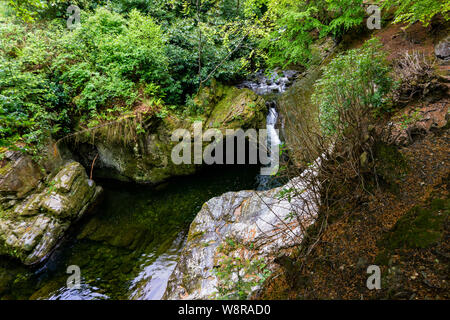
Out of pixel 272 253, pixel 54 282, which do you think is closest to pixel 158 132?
pixel 54 282

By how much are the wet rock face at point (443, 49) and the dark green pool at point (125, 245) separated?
20.7 ft

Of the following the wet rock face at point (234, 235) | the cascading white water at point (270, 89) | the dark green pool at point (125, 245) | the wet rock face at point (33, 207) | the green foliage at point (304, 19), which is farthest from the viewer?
the cascading white water at point (270, 89)

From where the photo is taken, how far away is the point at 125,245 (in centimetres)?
530

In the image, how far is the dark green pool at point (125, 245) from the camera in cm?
437

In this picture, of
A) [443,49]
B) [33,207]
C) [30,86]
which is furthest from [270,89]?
[33,207]

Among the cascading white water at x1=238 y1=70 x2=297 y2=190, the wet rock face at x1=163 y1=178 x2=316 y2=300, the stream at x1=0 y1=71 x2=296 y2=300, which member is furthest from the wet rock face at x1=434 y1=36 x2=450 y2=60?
the wet rock face at x1=163 y1=178 x2=316 y2=300

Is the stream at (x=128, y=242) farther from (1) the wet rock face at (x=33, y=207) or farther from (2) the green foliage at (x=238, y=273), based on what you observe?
(2) the green foliage at (x=238, y=273)

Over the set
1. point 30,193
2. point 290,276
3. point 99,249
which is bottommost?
point 99,249

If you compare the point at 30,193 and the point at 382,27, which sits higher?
the point at 382,27

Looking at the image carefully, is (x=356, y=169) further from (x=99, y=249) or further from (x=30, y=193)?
(x=30, y=193)

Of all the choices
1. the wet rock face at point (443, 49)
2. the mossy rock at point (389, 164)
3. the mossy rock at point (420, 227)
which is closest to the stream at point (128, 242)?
the mossy rock at point (420, 227)

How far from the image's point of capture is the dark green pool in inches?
172

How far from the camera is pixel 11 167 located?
532 centimetres
